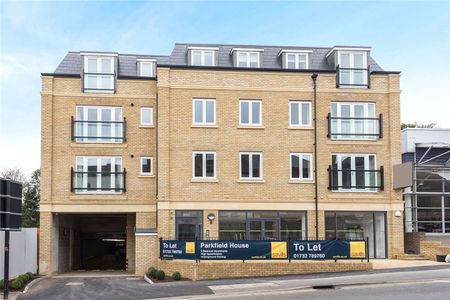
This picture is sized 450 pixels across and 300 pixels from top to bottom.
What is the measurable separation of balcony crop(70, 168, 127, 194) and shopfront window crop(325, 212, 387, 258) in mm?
10342

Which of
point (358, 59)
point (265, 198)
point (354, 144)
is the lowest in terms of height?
point (265, 198)

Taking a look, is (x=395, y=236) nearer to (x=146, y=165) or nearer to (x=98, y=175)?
(x=146, y=165)

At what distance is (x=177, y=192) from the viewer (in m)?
30.6

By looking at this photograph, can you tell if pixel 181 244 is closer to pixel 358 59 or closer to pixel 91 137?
pixel 91 137

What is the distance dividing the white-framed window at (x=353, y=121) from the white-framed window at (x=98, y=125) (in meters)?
10.7

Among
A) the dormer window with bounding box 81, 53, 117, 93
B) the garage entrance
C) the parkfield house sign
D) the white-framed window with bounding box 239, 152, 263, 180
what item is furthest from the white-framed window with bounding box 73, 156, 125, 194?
the parkfield house sign

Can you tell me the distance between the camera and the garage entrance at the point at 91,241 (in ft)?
112

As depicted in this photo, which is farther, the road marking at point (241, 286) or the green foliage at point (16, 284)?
the green foliage at point (16, 284)

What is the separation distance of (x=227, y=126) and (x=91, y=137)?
22.3 feet

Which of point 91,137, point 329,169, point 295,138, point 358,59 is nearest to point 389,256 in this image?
point 329,169

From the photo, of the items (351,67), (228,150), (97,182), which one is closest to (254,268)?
(228,150)

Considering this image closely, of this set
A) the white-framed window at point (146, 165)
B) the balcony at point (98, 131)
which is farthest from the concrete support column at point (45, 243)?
the white-framed window at point (146, 165)

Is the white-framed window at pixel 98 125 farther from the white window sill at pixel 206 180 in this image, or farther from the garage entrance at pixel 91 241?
the garage entrance at pixel 91 241

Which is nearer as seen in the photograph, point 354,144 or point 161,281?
point 161,281
